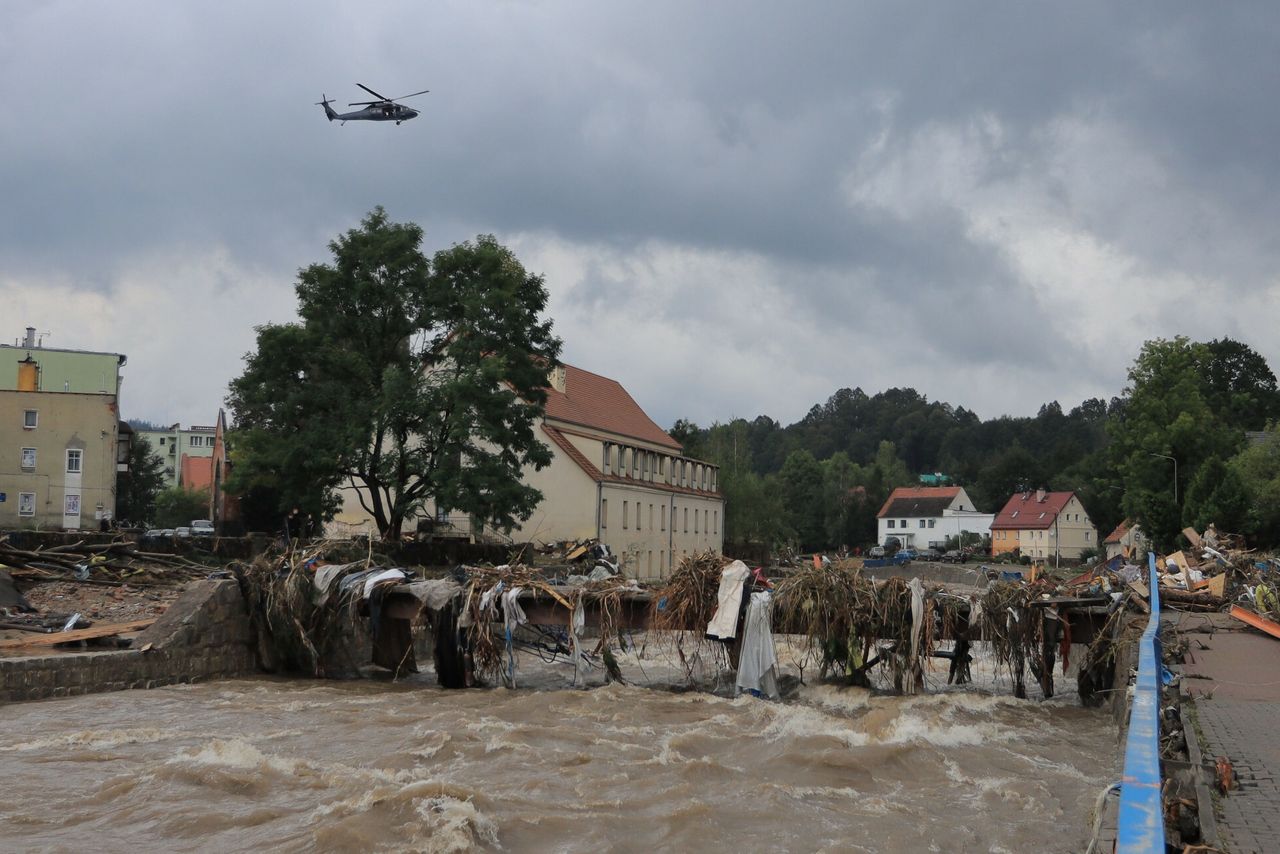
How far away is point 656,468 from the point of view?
62.2m

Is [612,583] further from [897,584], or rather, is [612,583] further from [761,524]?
[761,524]

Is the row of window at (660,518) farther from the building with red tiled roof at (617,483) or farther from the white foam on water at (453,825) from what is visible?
the white foam on water at (453,825)

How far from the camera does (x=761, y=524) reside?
77.4 meters

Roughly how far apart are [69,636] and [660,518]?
1741 inches

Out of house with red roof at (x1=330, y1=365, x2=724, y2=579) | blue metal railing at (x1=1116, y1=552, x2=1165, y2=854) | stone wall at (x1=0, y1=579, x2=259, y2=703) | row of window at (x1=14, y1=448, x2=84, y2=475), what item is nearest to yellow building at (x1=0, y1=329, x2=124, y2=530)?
row of window at (x1=14, y1=448, x2=84, y2=475)

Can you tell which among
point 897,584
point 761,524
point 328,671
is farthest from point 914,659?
point 761,524

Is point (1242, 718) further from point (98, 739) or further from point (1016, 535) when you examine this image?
point (1016, 535)

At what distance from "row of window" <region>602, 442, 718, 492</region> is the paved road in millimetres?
38622

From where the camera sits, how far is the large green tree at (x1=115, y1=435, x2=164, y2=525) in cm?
7150

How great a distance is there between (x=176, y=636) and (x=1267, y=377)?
280 ft

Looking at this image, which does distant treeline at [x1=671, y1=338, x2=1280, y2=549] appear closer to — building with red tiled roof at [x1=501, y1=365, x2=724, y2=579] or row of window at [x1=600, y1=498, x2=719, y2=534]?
row of window at [x1=600, y1=498, x2=719, y2=534]

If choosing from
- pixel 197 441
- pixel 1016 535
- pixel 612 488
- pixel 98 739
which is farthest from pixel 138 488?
pixel 1016 535

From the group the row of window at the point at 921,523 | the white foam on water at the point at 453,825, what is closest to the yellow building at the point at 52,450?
the white foam on water at the point at 453,825

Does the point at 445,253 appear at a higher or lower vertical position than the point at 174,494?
higher
